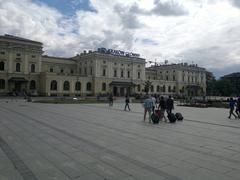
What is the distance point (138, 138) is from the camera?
9.89 m

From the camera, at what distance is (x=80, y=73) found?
80188 millimetres

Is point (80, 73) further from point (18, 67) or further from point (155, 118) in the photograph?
point (155, 118)

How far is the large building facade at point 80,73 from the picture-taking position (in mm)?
61594

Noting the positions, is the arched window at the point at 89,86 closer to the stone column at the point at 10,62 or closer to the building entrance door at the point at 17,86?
the building entrance door at the point at 17,86

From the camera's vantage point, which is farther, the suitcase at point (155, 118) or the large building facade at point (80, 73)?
the large building facade at point (80, 73)

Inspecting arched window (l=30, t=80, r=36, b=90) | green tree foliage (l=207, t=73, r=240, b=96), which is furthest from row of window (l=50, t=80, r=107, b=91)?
green tree foliage (l=207, t=73, r=240, b=96)

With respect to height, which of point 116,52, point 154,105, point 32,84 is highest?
point 116,52

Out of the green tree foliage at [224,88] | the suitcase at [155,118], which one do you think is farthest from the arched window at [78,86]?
the green tree foliage at [224,88]

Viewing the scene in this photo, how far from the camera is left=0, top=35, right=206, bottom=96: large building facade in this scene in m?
61.6

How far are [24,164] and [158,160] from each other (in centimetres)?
347

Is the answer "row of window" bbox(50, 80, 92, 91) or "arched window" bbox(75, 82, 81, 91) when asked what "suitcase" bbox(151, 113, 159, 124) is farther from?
"arched window" bbox(75, 82, 81, 91)

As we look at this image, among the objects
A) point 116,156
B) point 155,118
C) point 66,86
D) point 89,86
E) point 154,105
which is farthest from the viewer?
point 89,86

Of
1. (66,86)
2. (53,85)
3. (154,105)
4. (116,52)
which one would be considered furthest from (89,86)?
(154,105)

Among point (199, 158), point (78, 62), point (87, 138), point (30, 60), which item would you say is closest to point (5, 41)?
point (30, 60)
